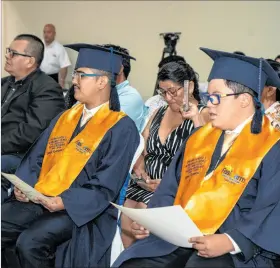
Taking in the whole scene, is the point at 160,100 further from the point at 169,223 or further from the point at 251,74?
the point at 169,223

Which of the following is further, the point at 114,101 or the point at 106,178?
the point at 114,101

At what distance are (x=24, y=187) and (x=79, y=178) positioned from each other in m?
0.37

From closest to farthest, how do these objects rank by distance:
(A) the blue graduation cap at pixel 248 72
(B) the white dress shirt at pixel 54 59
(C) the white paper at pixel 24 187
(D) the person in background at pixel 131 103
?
(A) the blue graduation cap at pixel 248 72
(C) the white paper at pixel 24 187
(D) the person in background at pixel 131 103
(B) the white dress shirt at pixel 54 59

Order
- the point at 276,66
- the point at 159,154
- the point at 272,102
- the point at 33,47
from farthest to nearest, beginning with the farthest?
1. the point at 33,47
2. the point at 272,102
3. the point at 159,154
4. the point at 276,66

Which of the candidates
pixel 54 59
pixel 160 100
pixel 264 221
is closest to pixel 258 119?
pixel 264 221

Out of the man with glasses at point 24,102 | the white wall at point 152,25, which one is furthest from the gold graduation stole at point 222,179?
the white wall at point 152,25

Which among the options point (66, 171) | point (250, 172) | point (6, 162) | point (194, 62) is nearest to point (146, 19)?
point (194, 62)

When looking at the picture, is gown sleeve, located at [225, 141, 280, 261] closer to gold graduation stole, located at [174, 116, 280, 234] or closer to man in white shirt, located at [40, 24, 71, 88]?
gold graduation stole, located at [174, 116, 280, 234]

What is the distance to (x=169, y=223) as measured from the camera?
2219 millimetres

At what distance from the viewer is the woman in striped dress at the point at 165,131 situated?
3.24 metres

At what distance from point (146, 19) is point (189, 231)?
6.12 meters

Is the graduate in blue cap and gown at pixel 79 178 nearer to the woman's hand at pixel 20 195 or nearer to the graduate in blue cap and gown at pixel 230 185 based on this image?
the woman's hand at pixel 20 195

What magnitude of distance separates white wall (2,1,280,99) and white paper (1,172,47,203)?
432 centimetres

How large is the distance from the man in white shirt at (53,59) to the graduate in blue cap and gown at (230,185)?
598 cm
